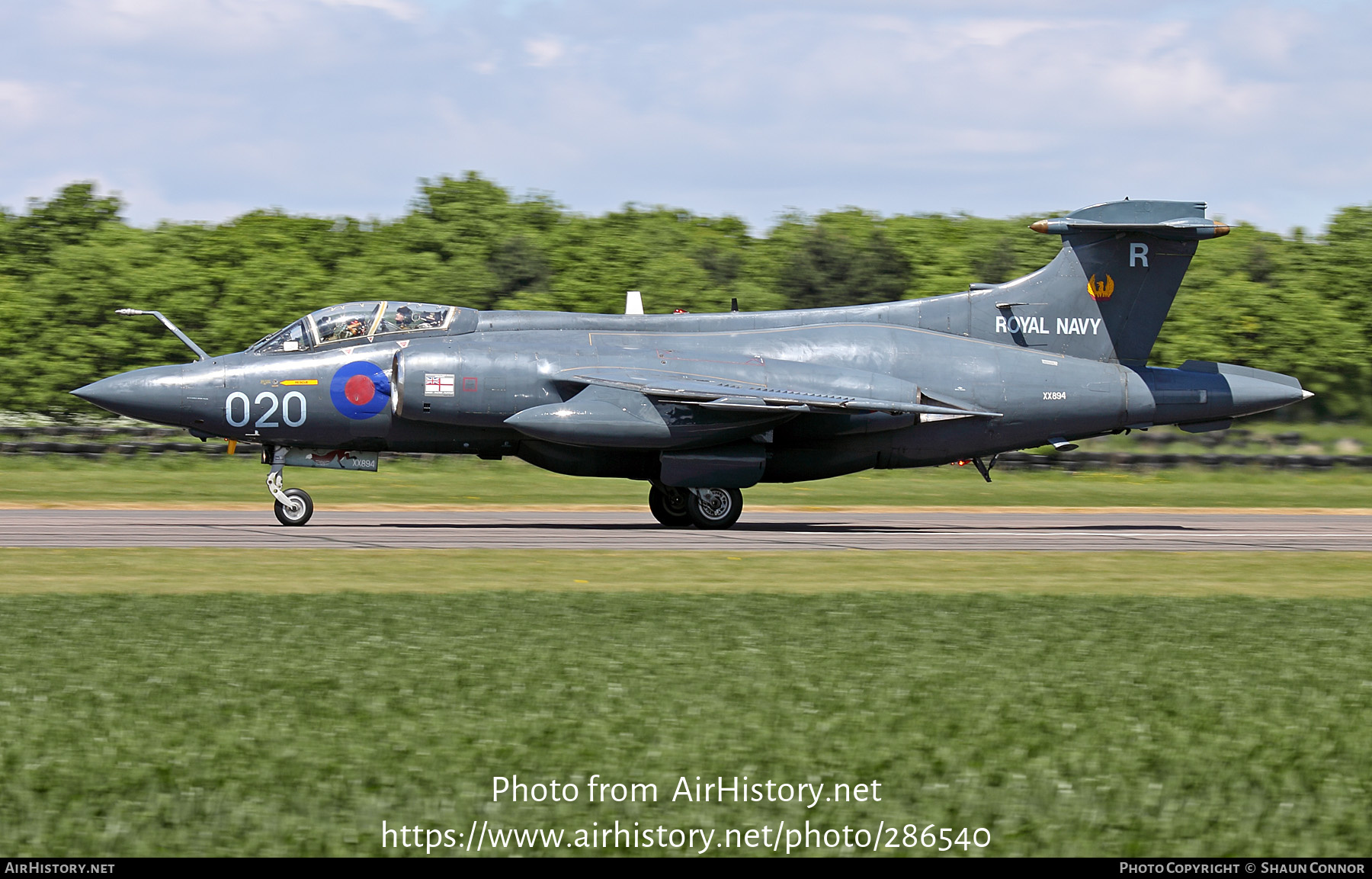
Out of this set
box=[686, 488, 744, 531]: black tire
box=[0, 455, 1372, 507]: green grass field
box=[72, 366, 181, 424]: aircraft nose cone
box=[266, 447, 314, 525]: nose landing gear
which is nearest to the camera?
box=[72, 366, 181, 424]: aircraft nose cone

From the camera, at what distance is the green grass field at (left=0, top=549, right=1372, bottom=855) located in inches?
274

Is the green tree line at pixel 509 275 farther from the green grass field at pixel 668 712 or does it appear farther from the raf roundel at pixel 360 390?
the green grass field at pixel 668 712

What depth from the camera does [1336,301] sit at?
164ft

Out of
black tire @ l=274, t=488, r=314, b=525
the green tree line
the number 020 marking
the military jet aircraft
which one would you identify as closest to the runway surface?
black tire @ l=274, t=488, r=314, b=525

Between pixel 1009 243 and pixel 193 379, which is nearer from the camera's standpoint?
pixel 193 379

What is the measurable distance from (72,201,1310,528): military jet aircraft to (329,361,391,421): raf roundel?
27 mm

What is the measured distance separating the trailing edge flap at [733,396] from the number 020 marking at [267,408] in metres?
4.36

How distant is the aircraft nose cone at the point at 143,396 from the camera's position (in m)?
21.9

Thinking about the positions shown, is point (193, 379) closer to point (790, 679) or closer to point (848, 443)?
point (848, 443)

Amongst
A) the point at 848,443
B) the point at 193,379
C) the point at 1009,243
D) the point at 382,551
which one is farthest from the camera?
the point at 1009,243

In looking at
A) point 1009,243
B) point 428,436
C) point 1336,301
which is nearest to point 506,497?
point 428,436

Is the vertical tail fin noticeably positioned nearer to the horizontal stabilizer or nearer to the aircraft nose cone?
the horizontal stabilizer
